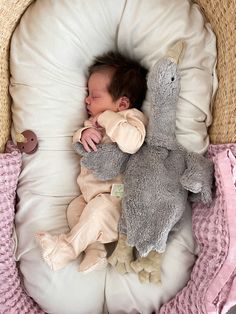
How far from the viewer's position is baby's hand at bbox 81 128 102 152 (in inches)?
51.7

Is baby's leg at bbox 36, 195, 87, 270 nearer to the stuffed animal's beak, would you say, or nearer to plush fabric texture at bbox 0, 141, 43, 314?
plush fabric texture at bbox 0, 141, 43, 314

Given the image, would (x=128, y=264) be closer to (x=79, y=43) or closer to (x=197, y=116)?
(x=197, y=116)

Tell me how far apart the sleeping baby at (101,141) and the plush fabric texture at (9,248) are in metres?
0.09

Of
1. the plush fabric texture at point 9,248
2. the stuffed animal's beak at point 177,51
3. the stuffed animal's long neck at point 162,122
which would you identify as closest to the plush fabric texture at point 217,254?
the stuffed animal's long neck at point 162,122

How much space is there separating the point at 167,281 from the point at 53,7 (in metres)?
0.73

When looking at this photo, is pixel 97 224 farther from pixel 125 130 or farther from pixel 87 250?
pixel 125 130

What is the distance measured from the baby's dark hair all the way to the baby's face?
0.01 meters

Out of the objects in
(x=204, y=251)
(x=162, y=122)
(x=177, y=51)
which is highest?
A: (x=177, y=51)

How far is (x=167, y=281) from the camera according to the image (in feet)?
4.27

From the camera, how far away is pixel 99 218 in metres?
1.28

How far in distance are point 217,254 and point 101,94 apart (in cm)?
48

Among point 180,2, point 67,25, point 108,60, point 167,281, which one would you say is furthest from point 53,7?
point 167,281

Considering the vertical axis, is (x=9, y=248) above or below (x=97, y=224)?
below

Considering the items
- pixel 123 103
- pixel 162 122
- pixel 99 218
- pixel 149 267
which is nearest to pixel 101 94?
pixel 123 103
